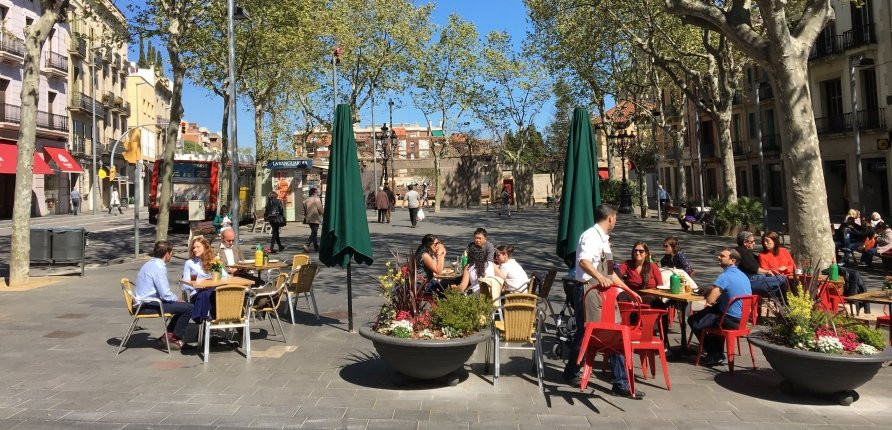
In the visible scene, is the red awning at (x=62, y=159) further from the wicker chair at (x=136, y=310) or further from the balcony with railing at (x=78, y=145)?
the wicker chair at (x=136, y=310)

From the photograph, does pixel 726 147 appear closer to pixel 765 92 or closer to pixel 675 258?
pixel 675 258

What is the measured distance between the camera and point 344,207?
7285 mm

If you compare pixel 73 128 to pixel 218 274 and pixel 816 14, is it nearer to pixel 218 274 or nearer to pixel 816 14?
pixel 218 274

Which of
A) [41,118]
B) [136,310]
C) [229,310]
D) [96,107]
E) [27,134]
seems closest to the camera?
[229,310]

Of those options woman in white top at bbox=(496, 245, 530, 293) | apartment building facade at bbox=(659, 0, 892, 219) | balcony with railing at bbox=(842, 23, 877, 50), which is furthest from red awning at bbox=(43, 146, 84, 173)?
balcony with railing at bbox=(842, 23, 877, 50)

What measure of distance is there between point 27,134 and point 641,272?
10982 millimetres

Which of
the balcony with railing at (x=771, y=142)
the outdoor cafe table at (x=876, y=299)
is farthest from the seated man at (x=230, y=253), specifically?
the balcony with railing at (x=771, y=142)

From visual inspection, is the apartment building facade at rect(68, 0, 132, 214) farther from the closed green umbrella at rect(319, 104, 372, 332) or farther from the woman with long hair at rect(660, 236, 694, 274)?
the woman with long hair at rect(660, 236, 694, 274)

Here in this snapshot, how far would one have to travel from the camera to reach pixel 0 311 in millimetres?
9312

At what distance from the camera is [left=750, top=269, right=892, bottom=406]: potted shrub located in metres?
4.74

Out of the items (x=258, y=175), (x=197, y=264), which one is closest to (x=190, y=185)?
(x=258, y=175)

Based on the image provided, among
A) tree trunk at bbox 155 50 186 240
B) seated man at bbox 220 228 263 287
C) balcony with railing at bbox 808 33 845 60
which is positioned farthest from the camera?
balcony with railing at bbox 808 33 845 60

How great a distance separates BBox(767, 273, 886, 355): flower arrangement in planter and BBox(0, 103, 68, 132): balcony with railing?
35431 mm

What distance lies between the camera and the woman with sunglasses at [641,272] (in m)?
6.90
